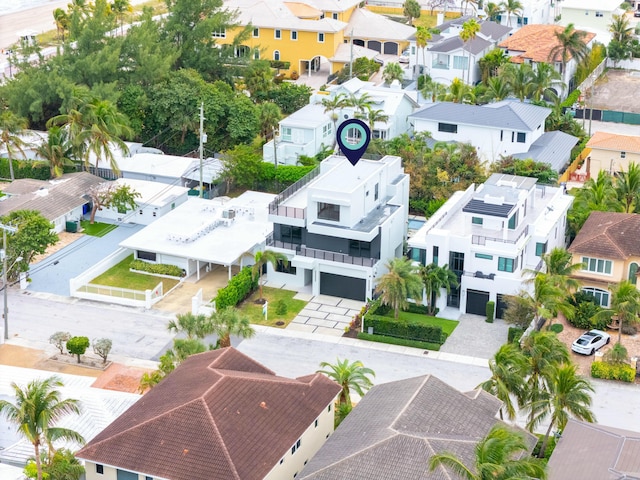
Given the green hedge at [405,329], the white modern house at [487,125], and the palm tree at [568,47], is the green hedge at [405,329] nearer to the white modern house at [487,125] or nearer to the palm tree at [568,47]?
the white modern house at [487,125]

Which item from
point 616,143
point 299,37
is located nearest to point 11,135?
point 299,37

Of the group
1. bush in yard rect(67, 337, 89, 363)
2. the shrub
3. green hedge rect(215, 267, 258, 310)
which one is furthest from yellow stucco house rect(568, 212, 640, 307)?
bush in yard rect(67, 337, 89, 363)

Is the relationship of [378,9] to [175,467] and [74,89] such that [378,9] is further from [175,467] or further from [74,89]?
[175,467]

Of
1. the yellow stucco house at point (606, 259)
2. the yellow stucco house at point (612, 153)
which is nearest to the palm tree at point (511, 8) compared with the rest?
the yellow stucco house at point (612, 153)

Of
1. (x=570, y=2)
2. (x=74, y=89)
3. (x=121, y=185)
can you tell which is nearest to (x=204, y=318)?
(x=121, y=185)

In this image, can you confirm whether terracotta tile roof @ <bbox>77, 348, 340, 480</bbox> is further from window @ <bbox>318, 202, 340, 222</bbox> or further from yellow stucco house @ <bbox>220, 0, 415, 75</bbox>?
yellow stucco house @ <bbox>220, 0, 415, 75</bbox>

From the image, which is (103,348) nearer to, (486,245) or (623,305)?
(486,245)
